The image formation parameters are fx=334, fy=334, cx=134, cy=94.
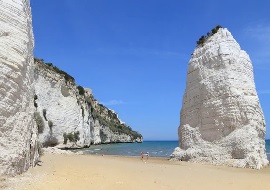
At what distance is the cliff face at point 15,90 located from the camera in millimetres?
9922

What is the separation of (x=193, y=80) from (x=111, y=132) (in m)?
75.5

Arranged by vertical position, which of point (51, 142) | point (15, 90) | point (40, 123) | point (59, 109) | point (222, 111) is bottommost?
point (51, 142)

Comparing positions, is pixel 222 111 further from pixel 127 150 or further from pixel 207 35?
pixel 127 150

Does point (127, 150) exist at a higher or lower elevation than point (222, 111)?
lower

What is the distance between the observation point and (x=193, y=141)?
74.1 feet

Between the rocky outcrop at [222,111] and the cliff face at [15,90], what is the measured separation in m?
12.4

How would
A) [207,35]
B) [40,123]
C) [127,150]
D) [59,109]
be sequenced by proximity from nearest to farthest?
[207,35] → [40,123] → [59,109] → [127,150]

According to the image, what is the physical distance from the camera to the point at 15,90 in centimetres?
1055

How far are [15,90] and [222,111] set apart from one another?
14389mm

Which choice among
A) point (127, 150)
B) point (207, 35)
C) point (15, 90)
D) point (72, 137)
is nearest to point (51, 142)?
point (72, 137)

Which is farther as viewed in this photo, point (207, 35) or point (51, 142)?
point (51, 142)

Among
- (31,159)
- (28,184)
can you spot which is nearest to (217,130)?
(31,159)

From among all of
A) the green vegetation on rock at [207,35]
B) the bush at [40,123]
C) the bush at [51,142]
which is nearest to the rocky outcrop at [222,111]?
the green vegetation on rock at [207,35]

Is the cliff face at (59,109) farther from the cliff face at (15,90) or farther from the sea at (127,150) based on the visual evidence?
the cliff face at (15,90)
